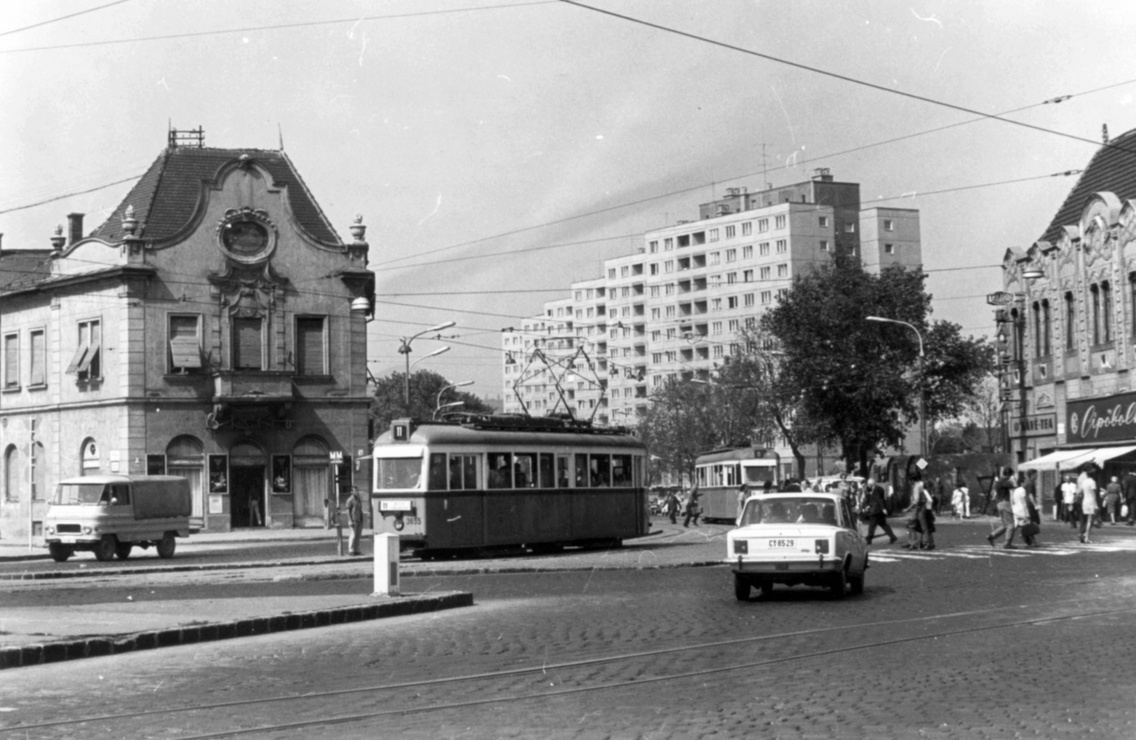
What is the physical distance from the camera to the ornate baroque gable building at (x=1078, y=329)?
180 feet

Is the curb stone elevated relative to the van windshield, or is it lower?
lower

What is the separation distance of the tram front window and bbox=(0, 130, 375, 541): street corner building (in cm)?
2196

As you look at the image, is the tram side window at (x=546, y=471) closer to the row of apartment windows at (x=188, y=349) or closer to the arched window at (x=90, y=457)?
the row of apartment windows at (x=188, y=349)

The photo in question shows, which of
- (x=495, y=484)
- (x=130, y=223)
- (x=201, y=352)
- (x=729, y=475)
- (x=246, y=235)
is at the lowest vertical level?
(x=729, y=475)

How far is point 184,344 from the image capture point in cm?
5653

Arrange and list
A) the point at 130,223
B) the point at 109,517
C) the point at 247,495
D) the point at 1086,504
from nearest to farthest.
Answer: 1. the point at 109,517
2. the point at 1086,504
3. the point at 130,223
4. the point at 247,495

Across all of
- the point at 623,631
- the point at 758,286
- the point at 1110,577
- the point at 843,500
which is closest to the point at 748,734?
the point at 623,631

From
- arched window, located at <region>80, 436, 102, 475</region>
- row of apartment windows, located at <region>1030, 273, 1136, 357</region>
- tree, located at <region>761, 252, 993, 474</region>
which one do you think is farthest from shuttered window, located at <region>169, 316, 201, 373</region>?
row of apartment windows, located at <region>1030, 273, 1136, 357</region>

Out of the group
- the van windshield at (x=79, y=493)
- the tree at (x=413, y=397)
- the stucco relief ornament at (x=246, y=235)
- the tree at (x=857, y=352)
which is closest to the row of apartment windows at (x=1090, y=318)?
the tree at (x=857, y=352)

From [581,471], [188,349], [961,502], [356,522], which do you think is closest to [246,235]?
[188,349]

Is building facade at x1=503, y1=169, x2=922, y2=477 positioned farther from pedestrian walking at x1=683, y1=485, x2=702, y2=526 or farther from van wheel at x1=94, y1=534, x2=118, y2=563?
van wheel at x1=94, y1=534, x2=118, y2=563

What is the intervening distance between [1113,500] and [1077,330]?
931cm

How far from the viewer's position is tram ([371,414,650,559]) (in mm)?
32875

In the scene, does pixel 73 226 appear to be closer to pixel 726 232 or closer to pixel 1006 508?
pixel 1006 508
